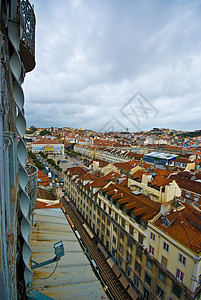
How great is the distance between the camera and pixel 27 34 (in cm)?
480

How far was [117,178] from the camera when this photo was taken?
26.8 meters

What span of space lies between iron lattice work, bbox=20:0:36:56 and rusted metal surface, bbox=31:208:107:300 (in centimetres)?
811

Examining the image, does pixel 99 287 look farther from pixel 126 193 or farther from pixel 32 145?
pixel 32 145

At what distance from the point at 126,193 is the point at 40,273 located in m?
13.7

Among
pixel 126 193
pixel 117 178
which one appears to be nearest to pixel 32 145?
pixel 117 178

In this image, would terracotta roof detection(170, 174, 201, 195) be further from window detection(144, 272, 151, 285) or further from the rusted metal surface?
the rusted metal surface

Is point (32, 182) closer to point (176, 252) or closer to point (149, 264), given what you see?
point (176, 252)

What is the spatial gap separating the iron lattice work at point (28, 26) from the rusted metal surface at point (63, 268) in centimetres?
811

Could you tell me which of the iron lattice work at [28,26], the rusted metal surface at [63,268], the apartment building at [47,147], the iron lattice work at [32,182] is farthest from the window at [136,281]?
the apartment building at [47,147]

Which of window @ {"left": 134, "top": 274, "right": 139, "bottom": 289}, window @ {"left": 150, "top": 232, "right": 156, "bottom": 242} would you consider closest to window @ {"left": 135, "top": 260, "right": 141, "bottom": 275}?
window @ {"left": 134, "top": 274, "right": 139, "bottom": 289}

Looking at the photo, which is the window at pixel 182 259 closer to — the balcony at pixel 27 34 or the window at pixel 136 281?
the window at pixel 136 281

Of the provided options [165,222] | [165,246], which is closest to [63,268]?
[165,246]

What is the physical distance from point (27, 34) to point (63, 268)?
10.3m

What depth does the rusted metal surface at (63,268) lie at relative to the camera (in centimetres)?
682
